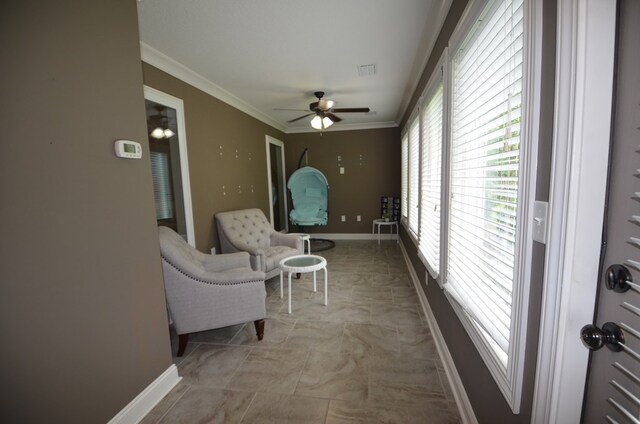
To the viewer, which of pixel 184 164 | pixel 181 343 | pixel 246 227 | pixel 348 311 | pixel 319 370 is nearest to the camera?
pixel 319 370

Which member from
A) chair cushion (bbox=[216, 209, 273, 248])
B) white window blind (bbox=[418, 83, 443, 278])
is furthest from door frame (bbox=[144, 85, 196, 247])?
white window blind (bbox=[418, 83, 443, 278])

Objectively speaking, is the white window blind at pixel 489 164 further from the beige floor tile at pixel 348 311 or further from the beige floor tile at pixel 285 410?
the beige floor tile at pixel 348 311

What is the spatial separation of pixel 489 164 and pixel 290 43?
2039 mm

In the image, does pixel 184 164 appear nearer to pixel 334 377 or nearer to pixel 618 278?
pixel 334 377

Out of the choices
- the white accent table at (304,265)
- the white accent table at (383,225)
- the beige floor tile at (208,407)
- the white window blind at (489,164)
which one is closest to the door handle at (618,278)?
the white window blind at (489,164)

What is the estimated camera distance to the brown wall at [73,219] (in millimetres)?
1055

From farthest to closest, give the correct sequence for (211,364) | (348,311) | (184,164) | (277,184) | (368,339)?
(277,184)
(184,164)
(348,311)
(368,339)
(211,364)

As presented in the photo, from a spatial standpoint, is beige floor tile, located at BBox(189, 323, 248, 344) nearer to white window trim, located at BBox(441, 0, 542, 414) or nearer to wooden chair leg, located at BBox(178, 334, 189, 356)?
wooden chair leg, located at BBox(178, 334, 189, 356)

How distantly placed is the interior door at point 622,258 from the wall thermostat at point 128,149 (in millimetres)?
1984

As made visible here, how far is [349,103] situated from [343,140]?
5.47 feet

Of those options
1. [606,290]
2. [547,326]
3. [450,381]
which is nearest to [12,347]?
[547,326]

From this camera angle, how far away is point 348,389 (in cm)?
170

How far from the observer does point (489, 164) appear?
48.3 inches

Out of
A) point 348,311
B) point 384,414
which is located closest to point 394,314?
point 348,311
